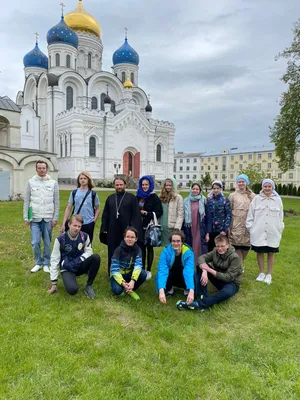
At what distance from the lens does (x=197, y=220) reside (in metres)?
4.96

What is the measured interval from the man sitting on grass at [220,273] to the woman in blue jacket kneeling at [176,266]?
216 millimetres

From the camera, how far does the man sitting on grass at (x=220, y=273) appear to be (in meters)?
4.05

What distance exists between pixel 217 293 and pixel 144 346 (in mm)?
1441

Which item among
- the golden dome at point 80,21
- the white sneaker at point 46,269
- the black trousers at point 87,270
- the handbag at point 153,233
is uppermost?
the golden dome at point 80,21

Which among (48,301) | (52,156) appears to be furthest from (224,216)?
(52,156)

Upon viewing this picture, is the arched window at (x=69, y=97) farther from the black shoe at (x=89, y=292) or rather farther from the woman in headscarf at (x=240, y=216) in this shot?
the black shoe at (x=89, y=292)

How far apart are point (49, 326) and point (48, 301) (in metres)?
0.75

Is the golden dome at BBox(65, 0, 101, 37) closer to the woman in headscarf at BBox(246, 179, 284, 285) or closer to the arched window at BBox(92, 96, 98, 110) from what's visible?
the arched window at BBox(92, 96, 98, 110)

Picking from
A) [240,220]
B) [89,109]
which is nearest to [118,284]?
[240,220]

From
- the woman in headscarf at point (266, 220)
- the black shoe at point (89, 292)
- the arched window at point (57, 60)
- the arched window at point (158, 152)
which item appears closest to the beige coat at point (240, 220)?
the woman in headscarf at point (266, 220)

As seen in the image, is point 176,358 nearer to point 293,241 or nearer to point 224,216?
point 224,216

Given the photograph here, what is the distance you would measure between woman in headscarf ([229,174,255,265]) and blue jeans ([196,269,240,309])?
3.52ft

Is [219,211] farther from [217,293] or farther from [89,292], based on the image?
[89,292]

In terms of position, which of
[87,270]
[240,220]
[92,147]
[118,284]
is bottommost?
[118,284]
